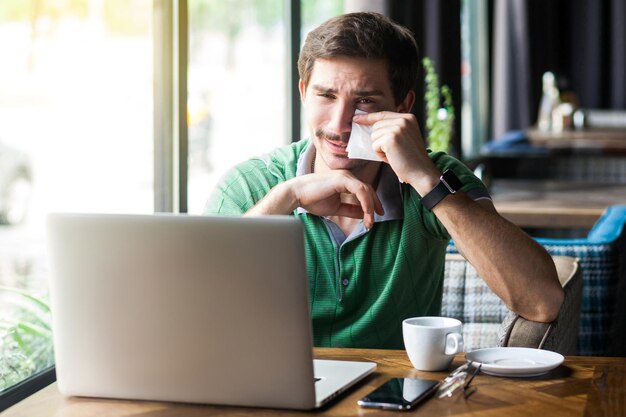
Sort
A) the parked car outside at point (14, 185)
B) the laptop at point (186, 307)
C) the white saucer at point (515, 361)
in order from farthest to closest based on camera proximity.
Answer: the parked car outside at point (14, 185) < the white saucer at point (515, 361) < the laptop at point (186, 307)

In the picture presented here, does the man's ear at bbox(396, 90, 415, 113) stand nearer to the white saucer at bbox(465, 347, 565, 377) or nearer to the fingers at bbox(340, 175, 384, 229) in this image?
the fingers at bbox(340, 175, 384, 229)

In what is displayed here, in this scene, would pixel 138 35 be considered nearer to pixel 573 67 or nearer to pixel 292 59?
pixel 292 59

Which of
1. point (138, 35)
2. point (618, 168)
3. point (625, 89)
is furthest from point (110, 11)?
point (625, 89)

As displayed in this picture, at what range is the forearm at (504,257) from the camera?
2.05m

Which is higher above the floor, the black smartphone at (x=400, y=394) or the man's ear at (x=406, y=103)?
the man's ear at (x=406, y=103)

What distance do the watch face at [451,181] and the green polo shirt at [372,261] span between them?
0.14 metres

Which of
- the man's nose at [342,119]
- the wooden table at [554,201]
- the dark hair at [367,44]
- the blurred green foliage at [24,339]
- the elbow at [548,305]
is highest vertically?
the dark hair at [367,44]

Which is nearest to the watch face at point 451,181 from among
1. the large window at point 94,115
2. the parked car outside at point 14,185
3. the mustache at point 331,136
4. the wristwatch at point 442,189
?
the wristwatch at point 442,189

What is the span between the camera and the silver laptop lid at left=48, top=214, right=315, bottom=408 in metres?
1.39

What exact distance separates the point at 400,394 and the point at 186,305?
14.6 inches

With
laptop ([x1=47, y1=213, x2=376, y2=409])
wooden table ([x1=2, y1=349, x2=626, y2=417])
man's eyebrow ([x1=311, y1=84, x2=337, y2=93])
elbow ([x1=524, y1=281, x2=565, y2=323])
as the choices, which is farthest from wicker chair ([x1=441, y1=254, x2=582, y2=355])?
laptop ([x1=47, y1=213, x2=376, y2=409])

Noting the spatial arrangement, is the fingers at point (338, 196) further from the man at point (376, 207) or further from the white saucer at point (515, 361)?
the white saucer at point (515, 361)

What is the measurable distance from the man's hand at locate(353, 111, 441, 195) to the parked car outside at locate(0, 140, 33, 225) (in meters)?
0.87

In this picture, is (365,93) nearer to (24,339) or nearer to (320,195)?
(320,195)
